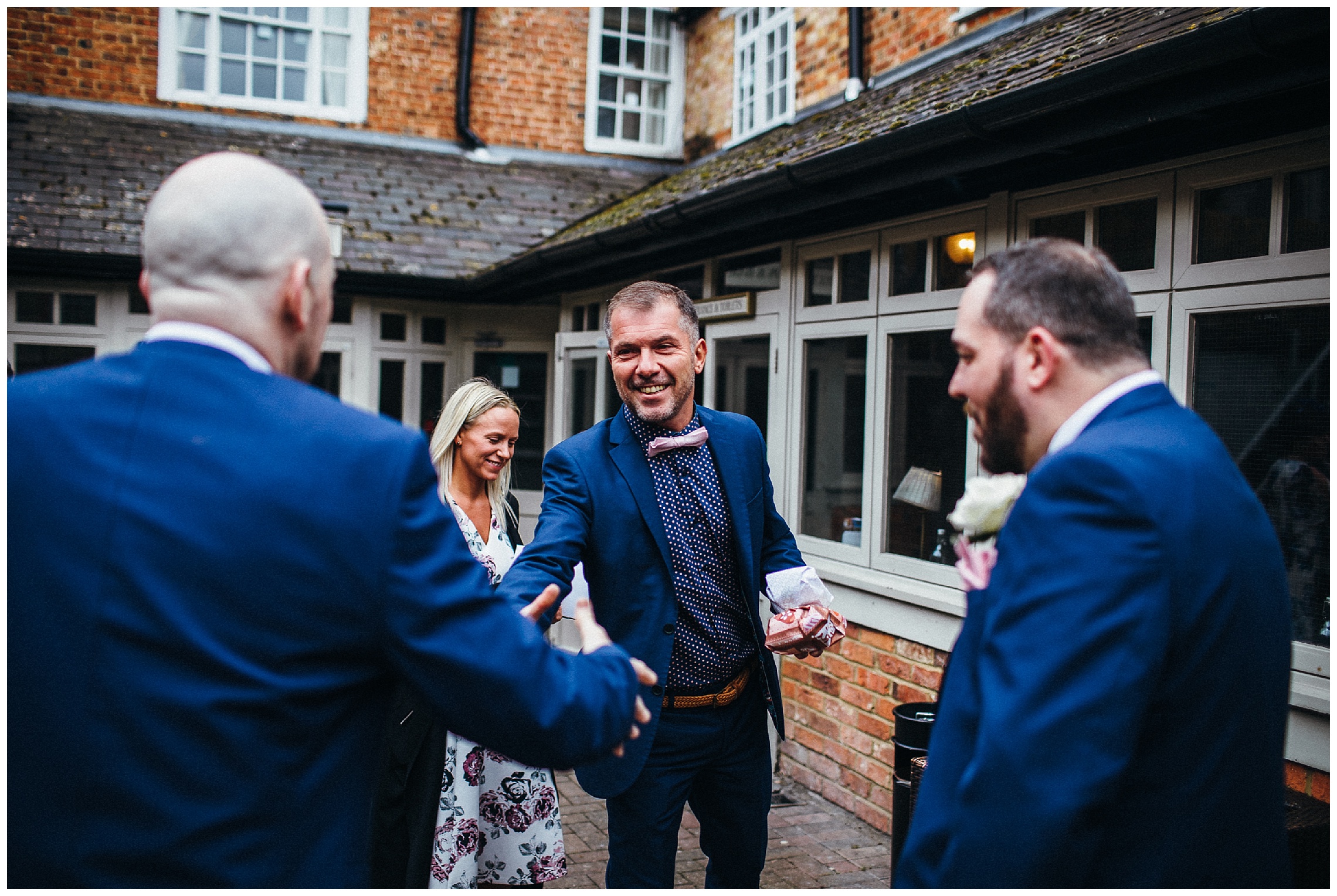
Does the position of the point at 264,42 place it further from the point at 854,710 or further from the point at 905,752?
the point at 905,752

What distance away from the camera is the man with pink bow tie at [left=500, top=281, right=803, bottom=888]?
297 centimetres

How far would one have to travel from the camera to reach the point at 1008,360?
1602mm

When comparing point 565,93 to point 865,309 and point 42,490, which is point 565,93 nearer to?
point 865,309

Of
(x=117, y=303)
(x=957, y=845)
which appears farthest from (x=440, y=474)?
(x=117, y=303)

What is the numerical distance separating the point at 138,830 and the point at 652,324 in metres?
2.07

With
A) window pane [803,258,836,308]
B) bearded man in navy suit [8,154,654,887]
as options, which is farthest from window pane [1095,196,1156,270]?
bearded man in navy suit [8,154,654,887]

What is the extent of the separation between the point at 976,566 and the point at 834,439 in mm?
4000

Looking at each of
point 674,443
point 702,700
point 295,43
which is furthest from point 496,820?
point 295,43

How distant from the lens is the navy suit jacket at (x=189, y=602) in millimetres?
1335

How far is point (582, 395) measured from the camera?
8.29 meters

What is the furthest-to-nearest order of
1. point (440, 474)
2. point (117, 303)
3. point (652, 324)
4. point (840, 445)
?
point (117, 303) → point (840, 445) → point (440, 474) → point (652, 324)

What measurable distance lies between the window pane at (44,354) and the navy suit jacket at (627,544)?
7307mm

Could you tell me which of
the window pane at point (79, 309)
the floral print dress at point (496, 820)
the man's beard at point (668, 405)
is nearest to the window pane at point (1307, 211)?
the man's beard at point (668, 405)

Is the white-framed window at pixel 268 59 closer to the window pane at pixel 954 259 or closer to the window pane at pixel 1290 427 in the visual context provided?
the window pane at pixel 954 259
